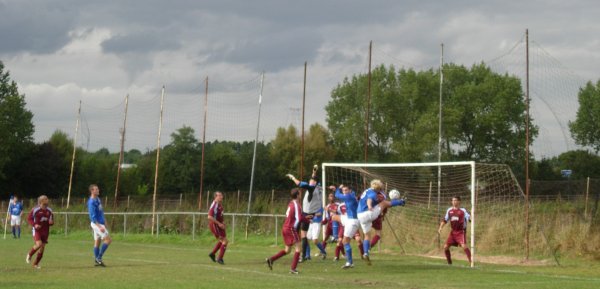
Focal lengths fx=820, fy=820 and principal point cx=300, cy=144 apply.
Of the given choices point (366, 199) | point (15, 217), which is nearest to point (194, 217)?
point (15, 217)

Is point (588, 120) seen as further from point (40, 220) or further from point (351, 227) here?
point (40, 220)

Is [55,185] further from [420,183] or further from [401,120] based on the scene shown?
[420,183]

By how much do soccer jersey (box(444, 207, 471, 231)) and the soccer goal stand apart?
1.51 metres

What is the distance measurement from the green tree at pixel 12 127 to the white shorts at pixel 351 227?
56065 mm

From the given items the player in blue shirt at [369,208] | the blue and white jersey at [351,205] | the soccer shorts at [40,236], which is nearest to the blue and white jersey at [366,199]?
the player in blue shirt at [369,208]

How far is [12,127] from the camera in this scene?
73.6m

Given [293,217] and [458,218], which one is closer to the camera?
[293,217]

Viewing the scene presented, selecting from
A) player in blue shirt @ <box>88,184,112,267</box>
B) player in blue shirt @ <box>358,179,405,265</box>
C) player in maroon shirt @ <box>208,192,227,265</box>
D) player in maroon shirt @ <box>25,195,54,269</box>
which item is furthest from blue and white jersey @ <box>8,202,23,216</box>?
player in blue shirt @ <box>358,179,405,265</box>

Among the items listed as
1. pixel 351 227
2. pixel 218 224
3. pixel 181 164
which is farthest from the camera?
pixel 181 164

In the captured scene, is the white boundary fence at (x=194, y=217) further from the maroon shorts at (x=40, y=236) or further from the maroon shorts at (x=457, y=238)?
the maroon shorts at (x=40, y=236)

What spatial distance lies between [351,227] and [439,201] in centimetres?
781

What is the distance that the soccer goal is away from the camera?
24.8m

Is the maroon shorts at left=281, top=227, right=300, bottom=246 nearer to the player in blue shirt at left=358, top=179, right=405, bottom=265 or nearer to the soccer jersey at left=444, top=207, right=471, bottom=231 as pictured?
the player in blue shirt at left=358, top=179, right=405, bottom=265

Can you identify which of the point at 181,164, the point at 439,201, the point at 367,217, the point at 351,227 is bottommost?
the point at 351,227
